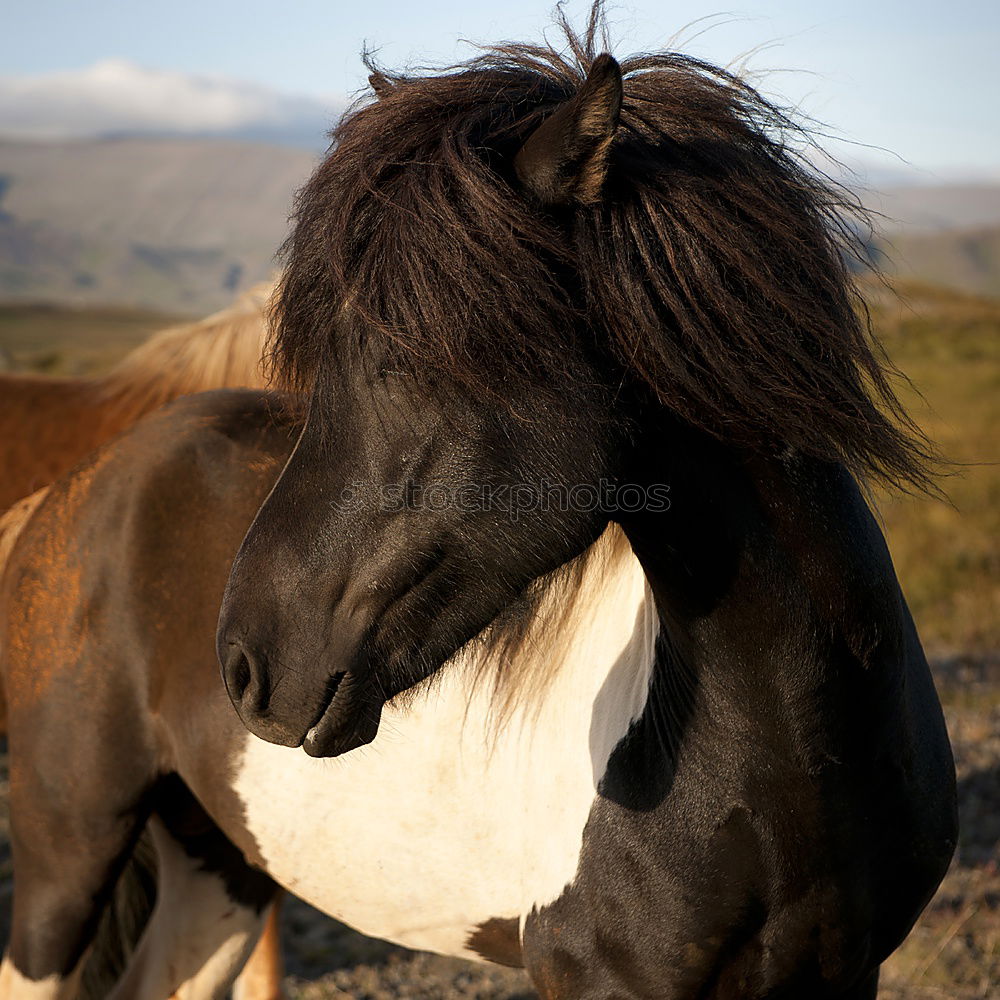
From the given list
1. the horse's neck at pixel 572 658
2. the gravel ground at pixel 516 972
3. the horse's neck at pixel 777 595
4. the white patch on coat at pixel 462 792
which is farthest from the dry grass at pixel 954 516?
the gravel ground at pixel 516 972

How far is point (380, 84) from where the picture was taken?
5.53ft

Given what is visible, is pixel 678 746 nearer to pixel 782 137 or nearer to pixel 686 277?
pixel 686 277

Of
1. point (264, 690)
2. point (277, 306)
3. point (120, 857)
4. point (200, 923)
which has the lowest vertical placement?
point (200, 923)

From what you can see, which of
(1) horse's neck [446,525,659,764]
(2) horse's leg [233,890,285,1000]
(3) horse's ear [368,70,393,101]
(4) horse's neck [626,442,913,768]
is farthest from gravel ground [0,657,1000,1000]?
(3) horse's ear [368,70,393,101]

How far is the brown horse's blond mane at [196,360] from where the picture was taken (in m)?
3.86

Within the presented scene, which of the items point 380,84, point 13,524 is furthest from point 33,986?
point 380,84

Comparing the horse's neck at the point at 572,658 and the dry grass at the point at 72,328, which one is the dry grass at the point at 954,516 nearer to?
the horse's neck at the point at 572,658

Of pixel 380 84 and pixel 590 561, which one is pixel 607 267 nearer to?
pixel 380 84

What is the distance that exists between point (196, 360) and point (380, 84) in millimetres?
2645

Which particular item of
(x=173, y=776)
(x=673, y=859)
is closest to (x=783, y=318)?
(x=673, y=859)

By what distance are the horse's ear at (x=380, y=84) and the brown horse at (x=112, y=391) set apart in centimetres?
202

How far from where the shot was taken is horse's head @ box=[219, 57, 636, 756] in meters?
1.33

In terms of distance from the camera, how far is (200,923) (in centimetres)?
280

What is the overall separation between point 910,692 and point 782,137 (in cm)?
104
